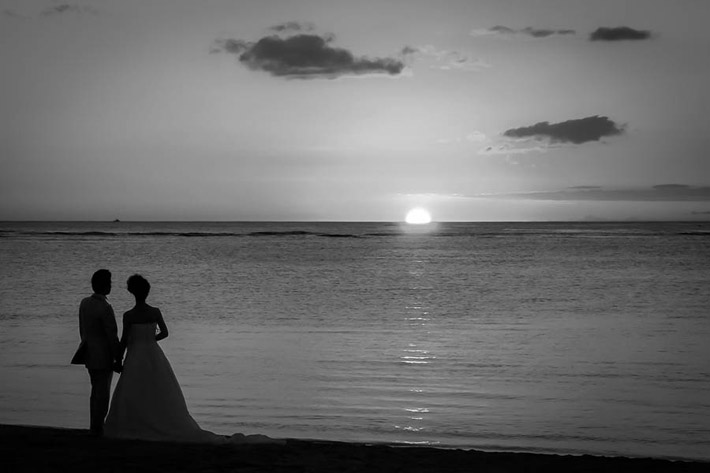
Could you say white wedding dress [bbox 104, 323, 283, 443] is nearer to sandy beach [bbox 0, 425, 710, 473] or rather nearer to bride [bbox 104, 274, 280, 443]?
bride [bbox 104, 274, 280, 443]

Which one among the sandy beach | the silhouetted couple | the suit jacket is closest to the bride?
the silhouetted couple

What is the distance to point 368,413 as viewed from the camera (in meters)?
10.6

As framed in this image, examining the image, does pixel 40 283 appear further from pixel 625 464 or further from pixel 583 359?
pixel 625 464

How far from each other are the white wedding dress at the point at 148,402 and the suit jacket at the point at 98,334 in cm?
17

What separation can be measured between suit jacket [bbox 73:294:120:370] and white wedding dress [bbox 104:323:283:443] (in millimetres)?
173

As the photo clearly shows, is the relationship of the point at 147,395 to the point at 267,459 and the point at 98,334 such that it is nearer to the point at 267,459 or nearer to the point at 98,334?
the point at 98,334

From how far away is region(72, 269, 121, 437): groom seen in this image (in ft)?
25.2

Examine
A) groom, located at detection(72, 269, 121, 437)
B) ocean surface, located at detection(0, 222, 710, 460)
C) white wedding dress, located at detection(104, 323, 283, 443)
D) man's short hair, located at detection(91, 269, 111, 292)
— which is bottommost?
ocean surface, located at detection(0, 222, 710, 460)

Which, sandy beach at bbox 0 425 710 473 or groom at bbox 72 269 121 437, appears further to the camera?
groom at bbox 72 269 121 437

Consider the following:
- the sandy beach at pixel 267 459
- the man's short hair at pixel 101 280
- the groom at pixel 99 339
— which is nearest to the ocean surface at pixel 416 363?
the sandy beach at pixel 267 459

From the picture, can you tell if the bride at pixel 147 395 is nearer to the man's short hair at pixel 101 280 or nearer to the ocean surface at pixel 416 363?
the man's short hair at pixel 101 280

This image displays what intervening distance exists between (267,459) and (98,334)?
213 cm

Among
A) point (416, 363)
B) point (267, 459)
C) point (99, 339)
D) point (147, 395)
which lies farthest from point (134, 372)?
point (416, 363)

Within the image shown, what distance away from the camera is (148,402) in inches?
311
